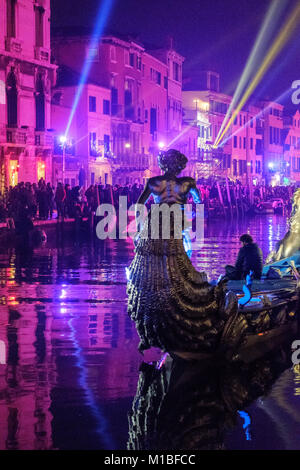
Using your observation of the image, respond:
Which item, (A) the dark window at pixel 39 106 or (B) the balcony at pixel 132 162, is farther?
(B) the balcony at pixel 132 162

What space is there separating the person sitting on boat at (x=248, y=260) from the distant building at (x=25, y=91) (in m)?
28.8

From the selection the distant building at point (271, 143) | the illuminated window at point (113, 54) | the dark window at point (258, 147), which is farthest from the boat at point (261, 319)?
the distant building at point (271, 143)

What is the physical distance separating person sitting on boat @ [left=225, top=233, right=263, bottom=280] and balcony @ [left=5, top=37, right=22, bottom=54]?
33.0 meters

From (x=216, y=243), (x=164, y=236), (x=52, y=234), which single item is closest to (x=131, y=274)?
(x=164, y=236)

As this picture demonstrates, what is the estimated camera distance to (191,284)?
8992 millimetres

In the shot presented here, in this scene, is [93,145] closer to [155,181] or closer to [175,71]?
[175,71]

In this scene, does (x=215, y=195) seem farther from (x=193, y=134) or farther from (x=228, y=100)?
(x=228, y=100)

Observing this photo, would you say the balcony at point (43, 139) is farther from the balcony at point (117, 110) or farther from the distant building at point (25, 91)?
the balcony at point (117, 110)

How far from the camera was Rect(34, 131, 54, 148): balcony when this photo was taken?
46656 millimetres

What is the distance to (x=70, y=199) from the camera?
114ft

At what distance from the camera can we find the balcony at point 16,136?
4319 centimetres

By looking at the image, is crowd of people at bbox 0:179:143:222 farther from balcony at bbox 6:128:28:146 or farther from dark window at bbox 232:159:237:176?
dark window at bbox 232:159:237:176

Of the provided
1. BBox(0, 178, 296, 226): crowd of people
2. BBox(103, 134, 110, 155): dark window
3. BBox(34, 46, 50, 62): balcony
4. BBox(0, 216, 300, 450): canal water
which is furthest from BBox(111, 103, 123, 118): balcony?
BBox(0, 216, 300, 450): canal water

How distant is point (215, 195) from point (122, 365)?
134ft
